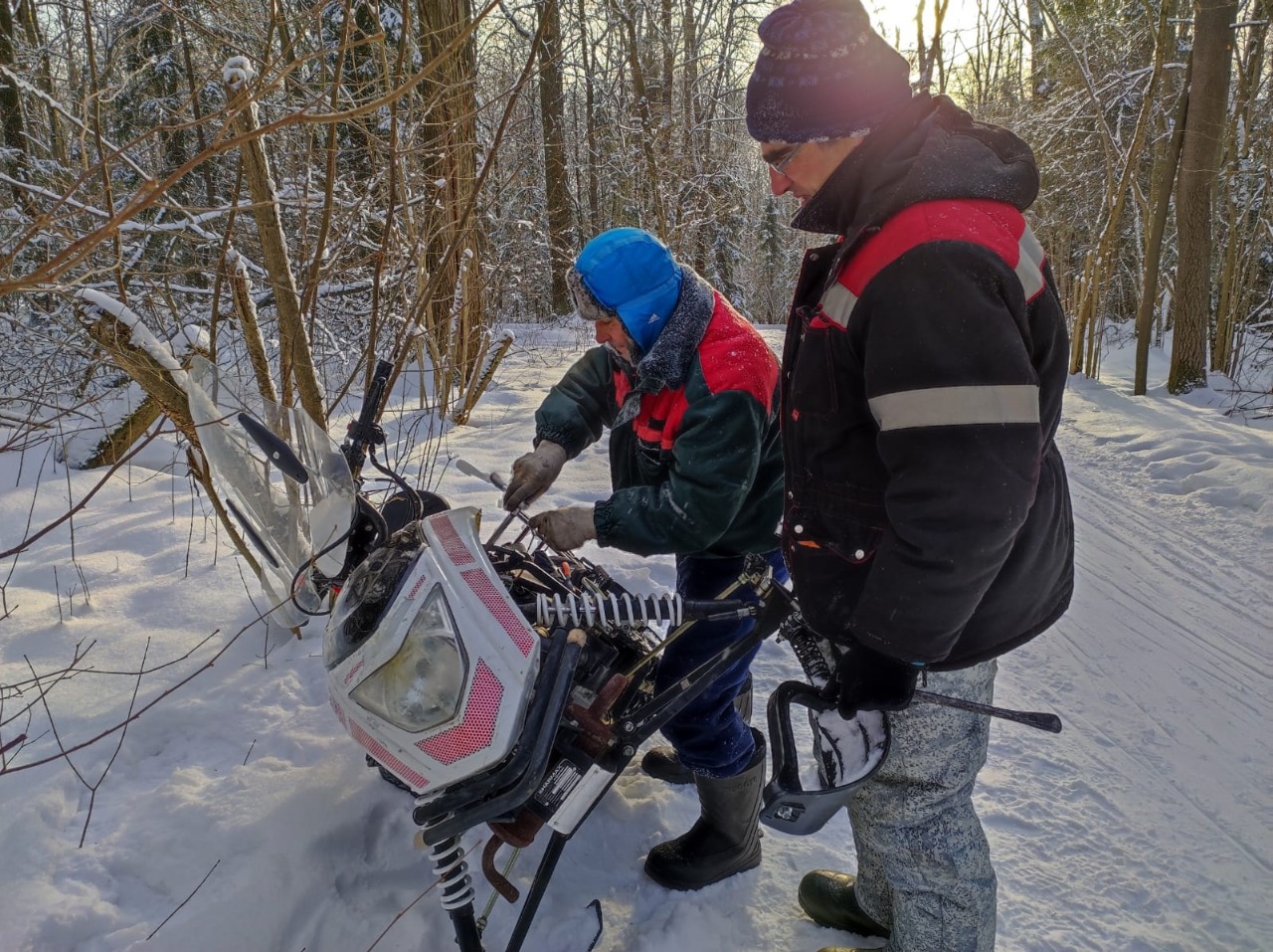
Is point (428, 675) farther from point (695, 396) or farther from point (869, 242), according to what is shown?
point (869, 242)

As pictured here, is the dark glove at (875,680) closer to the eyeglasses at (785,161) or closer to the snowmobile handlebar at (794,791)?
the snowmobile handlebar at (794,791)

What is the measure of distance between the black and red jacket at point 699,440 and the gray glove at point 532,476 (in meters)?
0.22

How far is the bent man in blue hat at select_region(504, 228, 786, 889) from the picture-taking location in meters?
1.99

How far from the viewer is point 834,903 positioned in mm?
2166

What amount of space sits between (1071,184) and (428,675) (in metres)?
18.1

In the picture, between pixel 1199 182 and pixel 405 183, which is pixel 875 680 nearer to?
pixel 405 183

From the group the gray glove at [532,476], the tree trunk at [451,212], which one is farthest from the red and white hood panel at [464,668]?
the tree trunk at [451,212]

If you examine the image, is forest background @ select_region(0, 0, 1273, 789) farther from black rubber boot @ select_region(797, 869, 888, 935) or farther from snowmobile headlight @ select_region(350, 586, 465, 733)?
black rubber boot @ select_region(797, 869, 888, 935)

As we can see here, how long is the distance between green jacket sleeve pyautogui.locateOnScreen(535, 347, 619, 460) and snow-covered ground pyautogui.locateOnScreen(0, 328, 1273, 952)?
48.7 inches

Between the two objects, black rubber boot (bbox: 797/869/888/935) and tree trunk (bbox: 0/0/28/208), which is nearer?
black rubber boot (bbox: 797/869/888/935)

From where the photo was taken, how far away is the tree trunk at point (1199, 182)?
9148mm

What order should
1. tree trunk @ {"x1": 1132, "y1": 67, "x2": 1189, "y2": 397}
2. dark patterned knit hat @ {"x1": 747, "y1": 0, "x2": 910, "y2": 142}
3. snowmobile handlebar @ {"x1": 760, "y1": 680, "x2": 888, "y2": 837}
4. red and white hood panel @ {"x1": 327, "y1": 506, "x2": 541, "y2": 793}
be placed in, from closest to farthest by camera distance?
red and white hood panel @ {"x1": 327, "y1": 506, "x2": 541, "y2": 793} → dark patterned knit hat @ {"x1": 747, "y1": 0, "x2": 910, "y2": 142} → snowmobile handlebar @ {"x1": 760, "y1": 680, "x2": 888, "y2": 837} → tree trunk @ {"x1": 1132, "y1": 67, "x2": 1189, "y2": 397}

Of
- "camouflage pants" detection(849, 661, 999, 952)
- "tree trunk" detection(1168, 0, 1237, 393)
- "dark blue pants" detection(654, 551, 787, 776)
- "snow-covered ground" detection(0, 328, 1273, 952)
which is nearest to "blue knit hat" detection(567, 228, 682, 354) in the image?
"dark blue pants" detection(654, 551, 787, 776)

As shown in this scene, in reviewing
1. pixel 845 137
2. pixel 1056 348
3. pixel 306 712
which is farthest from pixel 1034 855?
pixel 306 712
